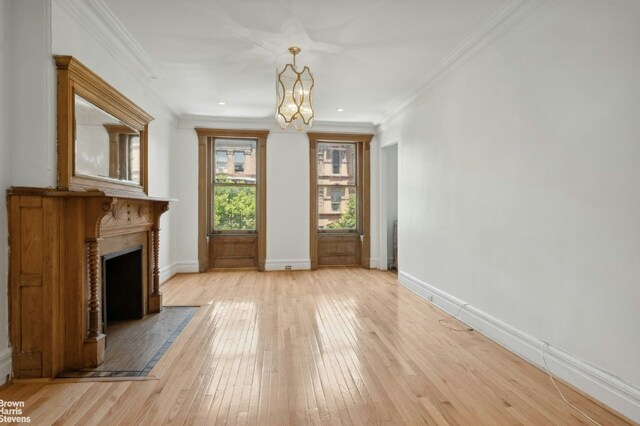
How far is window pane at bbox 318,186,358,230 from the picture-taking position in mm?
7156

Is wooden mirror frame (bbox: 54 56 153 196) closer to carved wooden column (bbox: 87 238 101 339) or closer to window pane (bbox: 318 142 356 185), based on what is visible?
carved wooden column (bbox: 87 238 101 339)

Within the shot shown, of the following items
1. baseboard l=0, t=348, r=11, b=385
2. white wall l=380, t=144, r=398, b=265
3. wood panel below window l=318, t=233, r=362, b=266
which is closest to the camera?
baseboard l=0, t=348, r=11, b=385

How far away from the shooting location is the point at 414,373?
2.60 metres

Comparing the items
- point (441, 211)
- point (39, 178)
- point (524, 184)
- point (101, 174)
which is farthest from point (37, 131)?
point (441, 211)

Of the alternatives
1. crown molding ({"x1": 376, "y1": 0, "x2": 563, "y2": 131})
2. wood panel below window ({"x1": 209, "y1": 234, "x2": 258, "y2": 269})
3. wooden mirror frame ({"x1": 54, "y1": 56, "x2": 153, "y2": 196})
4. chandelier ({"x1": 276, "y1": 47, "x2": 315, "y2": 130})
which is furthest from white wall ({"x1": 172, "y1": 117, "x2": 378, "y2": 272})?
wooden mirror frame ({"x1": 54, "y1": 56, "x2": 153, "y2": 196})

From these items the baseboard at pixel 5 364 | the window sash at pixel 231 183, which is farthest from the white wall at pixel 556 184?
the window sash at pixel 231 183

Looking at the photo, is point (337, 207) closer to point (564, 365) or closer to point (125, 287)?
point (125, 287)

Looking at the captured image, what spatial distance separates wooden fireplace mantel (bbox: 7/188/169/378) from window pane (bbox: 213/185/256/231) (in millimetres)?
3897

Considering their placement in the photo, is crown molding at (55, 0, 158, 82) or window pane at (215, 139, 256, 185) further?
window pane at (215, 139, 256, 185)

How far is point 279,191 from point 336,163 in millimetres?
1282

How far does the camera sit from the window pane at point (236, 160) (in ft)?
22.5

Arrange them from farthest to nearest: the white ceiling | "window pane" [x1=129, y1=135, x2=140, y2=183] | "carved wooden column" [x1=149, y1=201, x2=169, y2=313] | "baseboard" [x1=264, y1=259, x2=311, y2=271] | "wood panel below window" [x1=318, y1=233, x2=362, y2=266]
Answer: "wood panel below window" [x1=318, y1=233, x2=362, y2=266] < "baseboard" [x1=264, y1=259, x2=311, y2=271] < "carved wooden column" [x1=149, y1=201, x2=169, y2=313] < "window pane" [x1=129, y1=135, x2=140, y2=183] < the white ceiling

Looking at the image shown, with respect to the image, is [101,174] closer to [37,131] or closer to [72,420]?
[37,131]

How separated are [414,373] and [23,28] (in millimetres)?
3652
